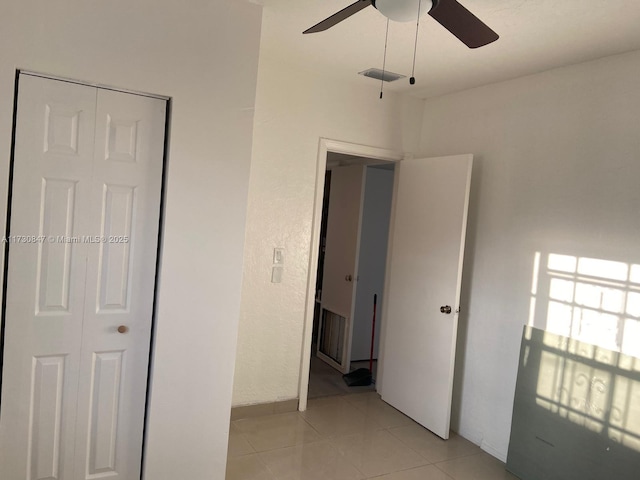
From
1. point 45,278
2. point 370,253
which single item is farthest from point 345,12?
point 370,253

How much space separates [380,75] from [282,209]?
123 centimetres

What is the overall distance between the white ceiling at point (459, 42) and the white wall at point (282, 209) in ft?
0.64

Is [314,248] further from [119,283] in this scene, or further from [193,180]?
[119,283]

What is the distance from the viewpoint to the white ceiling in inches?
88.4

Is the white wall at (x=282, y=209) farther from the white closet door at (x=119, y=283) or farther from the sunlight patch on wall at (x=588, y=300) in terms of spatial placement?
the sunlight patch on wall at (x=588, y=300)

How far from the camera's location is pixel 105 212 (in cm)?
220

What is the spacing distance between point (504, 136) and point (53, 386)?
121 inches

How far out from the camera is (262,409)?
352cm

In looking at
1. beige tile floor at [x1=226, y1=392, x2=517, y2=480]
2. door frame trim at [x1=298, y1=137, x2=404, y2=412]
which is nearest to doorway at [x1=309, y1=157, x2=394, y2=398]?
door frame trim at [x1=298, y1=137, x2=404, y2=412]

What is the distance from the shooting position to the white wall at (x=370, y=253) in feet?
16.2

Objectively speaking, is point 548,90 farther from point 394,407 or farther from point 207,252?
point 394,407

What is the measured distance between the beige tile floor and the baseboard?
4 centimetres
